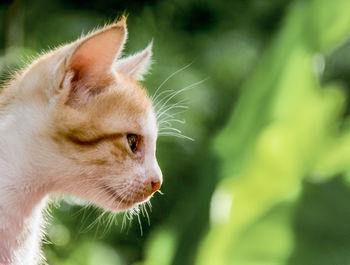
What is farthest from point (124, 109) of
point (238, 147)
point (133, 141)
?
point (238, 147)

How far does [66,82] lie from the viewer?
0.56 m

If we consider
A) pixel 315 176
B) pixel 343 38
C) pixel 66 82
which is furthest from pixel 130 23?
pixel 66 82

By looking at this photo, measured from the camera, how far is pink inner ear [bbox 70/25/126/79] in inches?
21.3

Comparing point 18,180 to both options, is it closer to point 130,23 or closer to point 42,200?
point 42,200

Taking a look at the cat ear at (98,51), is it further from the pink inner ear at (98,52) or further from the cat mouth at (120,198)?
the cat mouth at (120,198)

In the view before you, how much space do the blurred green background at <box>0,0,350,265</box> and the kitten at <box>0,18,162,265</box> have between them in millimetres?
76

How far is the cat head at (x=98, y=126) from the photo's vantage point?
1.83ft

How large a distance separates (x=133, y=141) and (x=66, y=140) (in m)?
0.08

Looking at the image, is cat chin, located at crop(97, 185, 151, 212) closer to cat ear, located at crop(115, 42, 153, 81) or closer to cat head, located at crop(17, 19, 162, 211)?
cat head, located at crop(17, 19, 162, 211)

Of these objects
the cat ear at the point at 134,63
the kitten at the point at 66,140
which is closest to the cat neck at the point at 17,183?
the kitten at the point at 66,140

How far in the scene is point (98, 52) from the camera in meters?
0.56

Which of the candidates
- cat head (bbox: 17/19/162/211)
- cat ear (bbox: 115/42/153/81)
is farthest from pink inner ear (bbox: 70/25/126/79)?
cat ear (bbox: 115/42/153/81)

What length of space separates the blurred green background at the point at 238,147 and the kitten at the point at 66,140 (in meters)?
0.08

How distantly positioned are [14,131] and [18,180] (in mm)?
49
